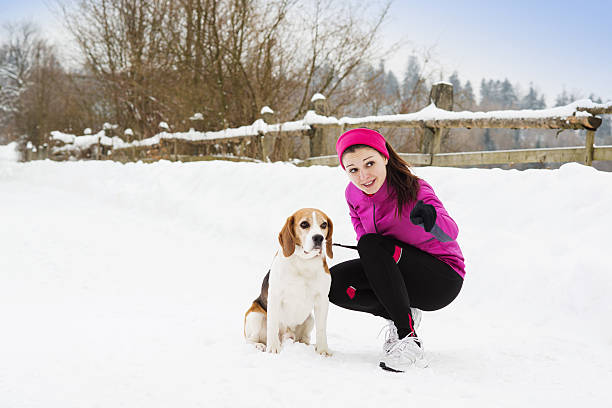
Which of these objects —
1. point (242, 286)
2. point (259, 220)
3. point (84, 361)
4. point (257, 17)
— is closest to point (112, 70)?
point (257, 17)

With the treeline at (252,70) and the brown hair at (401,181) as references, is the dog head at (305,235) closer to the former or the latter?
the brown hair at (401,181)

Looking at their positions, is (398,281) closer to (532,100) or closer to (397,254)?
(397,254)

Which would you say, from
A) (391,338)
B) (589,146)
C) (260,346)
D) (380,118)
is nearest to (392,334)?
(391,338)

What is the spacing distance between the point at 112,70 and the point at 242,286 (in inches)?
636

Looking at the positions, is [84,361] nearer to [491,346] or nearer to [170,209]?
[491,346]

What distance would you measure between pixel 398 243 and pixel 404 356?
2.15 ft

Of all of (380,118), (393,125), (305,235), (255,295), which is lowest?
(255,295)

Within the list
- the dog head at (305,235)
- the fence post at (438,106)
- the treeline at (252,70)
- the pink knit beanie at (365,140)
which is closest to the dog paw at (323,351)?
the dog head at (305,235)

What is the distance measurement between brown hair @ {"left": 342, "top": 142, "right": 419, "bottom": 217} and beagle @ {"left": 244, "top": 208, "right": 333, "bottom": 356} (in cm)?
44

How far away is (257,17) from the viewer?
35.9 feet

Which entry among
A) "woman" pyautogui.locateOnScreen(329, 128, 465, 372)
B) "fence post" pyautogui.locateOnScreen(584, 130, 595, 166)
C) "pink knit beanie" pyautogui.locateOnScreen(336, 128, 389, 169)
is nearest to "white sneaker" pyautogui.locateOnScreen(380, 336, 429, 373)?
"woman" pyautogui.locateOnScreen(329, 128, 465, 372)

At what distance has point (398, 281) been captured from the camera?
2521 mm

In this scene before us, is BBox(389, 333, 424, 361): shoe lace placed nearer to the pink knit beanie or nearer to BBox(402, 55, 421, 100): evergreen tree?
the pink knit beanie

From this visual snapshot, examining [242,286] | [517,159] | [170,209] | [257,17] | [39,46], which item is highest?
[39,46]
